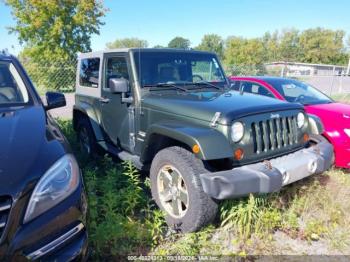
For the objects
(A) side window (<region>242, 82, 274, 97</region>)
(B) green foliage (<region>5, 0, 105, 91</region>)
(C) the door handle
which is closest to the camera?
(C) the door handle

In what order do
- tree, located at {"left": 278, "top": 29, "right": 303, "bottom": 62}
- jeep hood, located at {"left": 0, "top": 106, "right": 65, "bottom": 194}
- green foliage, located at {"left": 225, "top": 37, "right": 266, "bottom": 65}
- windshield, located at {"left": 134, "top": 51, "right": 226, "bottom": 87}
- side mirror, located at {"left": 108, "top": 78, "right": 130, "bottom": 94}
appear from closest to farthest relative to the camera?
jeep hood, located at {"left": 0, "top": 106, "right": 65, "bottom": 194}, side mirror, located at {"left": 108, "top": 78, "right": 130, "bottom": 94}, windshield, located at {"left": 134, "top": 51, "right": 226, "bottom": 87}, green foliage, located at {"left": 225, "top": 37, "right": 266, "bottom": 65}, tree, located at {"left": 278, "top": 29, "right": 303, "bottom": 62}

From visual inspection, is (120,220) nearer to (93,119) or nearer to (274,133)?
(274,133)

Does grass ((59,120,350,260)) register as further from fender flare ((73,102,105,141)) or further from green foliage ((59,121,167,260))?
fender flare ((73,102,105,141))

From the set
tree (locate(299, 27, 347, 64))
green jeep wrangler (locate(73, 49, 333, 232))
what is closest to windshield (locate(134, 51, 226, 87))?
green jeep wrangler (locate(73, 49, 333, 232))

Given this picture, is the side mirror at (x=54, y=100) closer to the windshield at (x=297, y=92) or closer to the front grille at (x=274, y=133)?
the front grille at (x=274, y=133)

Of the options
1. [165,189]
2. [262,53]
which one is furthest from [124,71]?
[262,53]

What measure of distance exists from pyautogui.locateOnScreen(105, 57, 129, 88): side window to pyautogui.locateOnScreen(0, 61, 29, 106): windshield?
4.12 ft

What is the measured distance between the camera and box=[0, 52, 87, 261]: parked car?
174 cm

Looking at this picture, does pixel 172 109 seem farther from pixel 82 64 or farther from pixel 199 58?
pixel 82 64

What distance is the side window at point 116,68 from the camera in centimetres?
404

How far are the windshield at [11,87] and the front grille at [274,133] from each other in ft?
7.54

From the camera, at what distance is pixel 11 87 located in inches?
128

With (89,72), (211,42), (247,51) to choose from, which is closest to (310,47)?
(247,51)

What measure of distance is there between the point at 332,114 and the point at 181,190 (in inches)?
120
